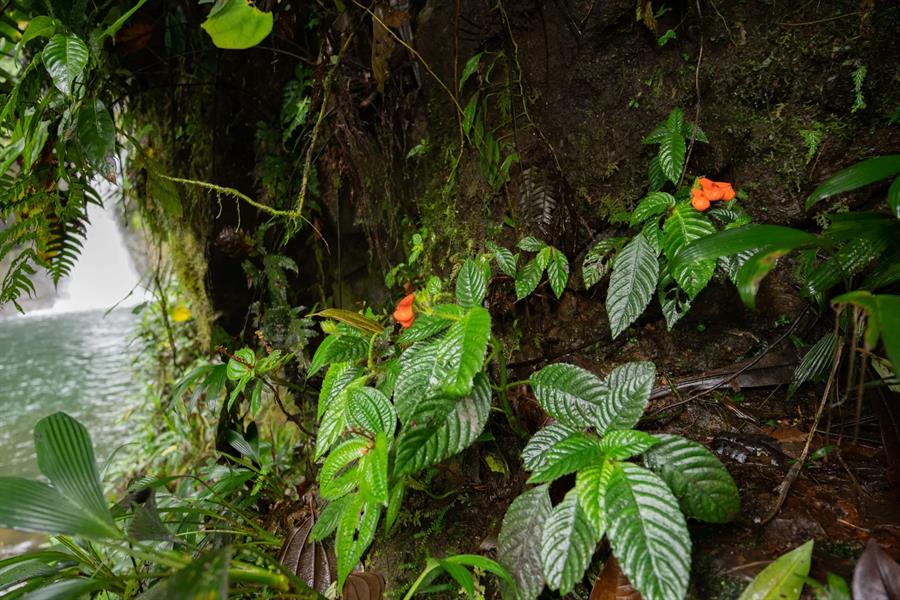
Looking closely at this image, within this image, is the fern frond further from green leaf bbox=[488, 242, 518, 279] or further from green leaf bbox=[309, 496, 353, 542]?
green leaf bbox=[309, 496, 353, 542]

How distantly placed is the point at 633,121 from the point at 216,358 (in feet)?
7.32

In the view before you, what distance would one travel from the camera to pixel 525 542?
763mm

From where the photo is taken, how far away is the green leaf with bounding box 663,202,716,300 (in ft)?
3.12

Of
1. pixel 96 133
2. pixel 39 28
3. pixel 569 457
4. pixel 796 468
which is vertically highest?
pixel 39 28

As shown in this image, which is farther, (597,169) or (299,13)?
(299,13)

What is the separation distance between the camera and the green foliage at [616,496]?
2.04ft

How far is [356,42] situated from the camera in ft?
5.40

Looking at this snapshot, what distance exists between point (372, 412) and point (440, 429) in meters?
0.17

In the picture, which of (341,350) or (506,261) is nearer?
(341,350)

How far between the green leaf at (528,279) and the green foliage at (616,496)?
0.39m

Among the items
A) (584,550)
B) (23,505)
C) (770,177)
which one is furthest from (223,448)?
(770,177)

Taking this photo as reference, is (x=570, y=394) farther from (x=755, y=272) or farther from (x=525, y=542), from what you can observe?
(x=755, y=272)

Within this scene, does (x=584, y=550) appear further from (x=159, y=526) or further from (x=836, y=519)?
(x=159, y=526)

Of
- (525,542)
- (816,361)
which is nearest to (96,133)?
(525,542)
